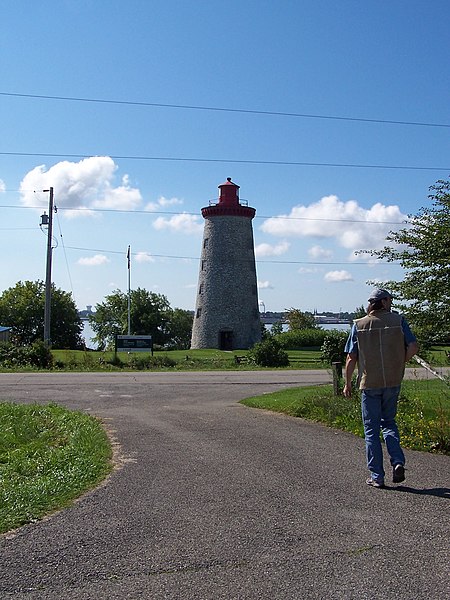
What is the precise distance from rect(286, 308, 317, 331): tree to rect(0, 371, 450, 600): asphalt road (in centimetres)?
8321

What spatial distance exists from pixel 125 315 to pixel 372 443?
81.8 metres

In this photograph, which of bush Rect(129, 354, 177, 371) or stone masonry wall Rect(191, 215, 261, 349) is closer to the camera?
→ bush Rect(129, 354, 177, 371)

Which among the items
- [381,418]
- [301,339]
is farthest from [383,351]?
[301,339]

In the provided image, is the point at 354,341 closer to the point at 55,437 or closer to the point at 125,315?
the point at 55,437

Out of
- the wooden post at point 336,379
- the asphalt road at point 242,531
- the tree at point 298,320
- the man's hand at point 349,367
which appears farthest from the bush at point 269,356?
the tree at point 298,320

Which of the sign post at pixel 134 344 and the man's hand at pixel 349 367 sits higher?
the sign post at pixel 134 344

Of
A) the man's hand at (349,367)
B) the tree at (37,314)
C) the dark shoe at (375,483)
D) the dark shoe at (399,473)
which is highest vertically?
the tree at (37,314)

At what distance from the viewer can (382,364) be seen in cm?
718

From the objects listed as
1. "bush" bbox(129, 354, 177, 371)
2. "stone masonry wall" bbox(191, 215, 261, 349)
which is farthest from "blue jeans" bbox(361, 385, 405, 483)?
"stone masonry wall" bbox(191, 215, 261, 349)

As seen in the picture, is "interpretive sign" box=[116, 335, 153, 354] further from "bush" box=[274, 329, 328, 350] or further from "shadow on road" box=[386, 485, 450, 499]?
"shadow on road" box=[386, 485, 450, 499]

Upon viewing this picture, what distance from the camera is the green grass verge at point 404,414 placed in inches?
366

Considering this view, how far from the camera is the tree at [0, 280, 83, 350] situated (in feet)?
240

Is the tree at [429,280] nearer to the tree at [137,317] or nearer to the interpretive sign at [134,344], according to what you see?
the interpretive sign at [134,344]

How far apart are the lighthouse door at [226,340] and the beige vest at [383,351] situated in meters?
51.8
